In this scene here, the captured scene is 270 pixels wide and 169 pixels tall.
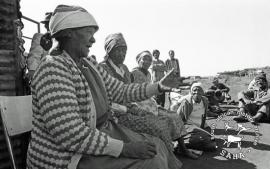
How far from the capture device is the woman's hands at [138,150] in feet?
7.07

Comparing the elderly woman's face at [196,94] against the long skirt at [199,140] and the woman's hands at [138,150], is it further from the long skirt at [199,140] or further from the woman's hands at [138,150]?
the woman's hands at [138,150]

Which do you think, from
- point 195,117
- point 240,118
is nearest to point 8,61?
point 195,117

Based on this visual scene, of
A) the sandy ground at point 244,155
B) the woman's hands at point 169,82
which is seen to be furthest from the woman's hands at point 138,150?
the sandy ground at point 244,155

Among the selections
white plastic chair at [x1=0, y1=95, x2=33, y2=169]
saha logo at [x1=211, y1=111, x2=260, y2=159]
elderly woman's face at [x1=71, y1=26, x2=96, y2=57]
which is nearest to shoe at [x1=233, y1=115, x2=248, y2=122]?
saha logo at [x1=211, y1=111, x2=260, y2=159]

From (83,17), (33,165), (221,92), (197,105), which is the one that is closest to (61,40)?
(83,17)

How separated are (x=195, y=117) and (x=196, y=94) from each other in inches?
23.5

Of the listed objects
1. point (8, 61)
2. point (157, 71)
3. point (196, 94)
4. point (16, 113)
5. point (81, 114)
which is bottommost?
point (196, 94)

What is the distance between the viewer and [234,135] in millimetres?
7996

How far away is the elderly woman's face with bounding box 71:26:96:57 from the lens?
2305 millimetres

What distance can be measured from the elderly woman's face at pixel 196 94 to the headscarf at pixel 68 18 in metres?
5.07

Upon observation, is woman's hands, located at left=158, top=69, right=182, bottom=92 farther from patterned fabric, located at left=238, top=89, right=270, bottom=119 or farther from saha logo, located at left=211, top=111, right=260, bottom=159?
patterned fabric, located at left=238, top=89, right=270, bottom=119

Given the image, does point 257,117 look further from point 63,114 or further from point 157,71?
point 63,114

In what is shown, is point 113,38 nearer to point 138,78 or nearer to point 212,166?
point 138,78

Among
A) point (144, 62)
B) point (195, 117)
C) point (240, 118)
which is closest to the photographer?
point (144, 62)
